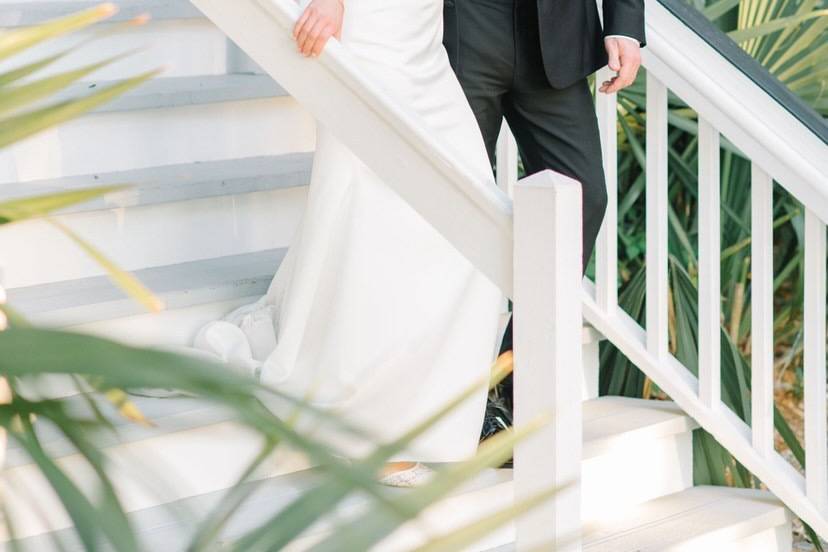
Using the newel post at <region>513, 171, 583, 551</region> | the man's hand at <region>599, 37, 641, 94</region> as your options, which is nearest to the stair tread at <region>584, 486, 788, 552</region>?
the newel post at <region>513, 171, 583, 551</region>

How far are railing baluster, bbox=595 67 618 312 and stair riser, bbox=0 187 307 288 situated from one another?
631 millimetres

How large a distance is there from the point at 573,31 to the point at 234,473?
101 cm

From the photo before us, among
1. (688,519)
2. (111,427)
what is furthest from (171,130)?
(111,427)

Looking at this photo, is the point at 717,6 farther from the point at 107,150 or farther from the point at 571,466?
the point at 571,466

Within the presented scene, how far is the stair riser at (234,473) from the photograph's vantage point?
1.89m

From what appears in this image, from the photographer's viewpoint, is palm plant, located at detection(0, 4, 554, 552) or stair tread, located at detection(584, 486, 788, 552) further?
stair tread, located at detection(584, 486, 788, 552)

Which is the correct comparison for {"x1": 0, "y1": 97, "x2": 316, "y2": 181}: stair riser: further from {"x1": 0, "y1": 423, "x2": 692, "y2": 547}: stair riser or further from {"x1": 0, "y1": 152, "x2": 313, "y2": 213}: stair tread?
{"x1": 0, "y1": 423, "x2": 692, "y2": 547}: stair riser

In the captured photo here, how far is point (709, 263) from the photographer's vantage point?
2531 mm

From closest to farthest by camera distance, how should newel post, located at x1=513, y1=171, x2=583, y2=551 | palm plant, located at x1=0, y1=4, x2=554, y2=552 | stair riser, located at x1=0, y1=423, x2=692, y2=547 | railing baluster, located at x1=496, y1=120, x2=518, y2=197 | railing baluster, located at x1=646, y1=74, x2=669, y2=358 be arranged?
1. palm plant, located at x1=0, y1=4, x2=554, y2=552
2. newel post, located at x1=513, y1=171, x2=583, y2=551
3. stair riser, located at x1=0, y1=423, x2=692, y2=547
4. railing baluster, located at x1=646, y1=74, x2=669, y2=358
5. railing baluster, located at x1=496, y1=120, x2=518, y2=197

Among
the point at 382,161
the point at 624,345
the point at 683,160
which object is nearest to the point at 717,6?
the point at 683,160

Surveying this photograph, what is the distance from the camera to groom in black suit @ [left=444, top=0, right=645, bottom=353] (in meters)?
2.40

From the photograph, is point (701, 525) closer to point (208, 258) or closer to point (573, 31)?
point (573, 31)

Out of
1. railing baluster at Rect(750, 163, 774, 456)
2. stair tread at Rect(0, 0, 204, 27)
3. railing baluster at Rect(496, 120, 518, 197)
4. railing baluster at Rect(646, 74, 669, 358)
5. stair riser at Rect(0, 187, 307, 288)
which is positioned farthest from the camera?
railing baluster at Rect(496, 120, 518, 197)

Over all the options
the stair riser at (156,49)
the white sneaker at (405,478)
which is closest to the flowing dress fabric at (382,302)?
the white sneaker at (405,478)
